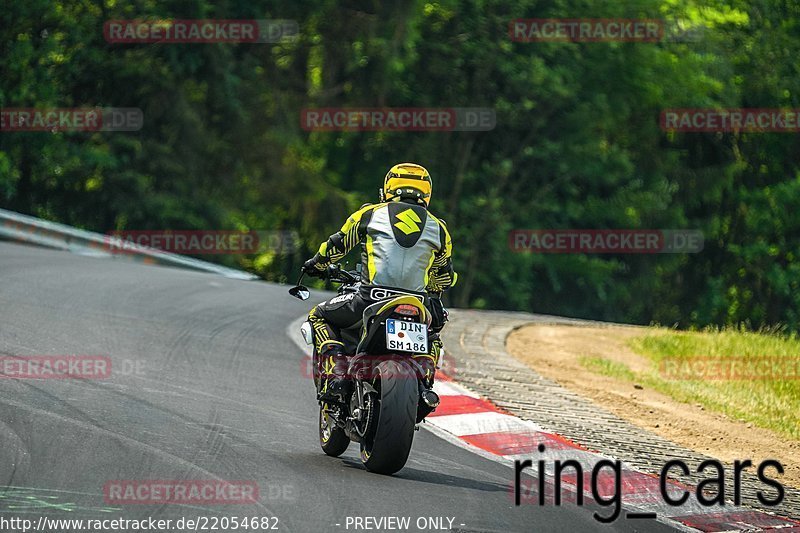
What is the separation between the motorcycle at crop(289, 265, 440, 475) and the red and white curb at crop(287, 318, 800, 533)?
0.81 m

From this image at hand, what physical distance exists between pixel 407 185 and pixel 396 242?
46cm

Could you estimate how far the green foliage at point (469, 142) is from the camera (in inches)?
1302

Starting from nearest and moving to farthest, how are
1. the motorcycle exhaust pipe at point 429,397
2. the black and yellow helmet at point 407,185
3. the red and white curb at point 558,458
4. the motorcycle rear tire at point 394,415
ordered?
the motorcycle rear tire at point 394,415 → the red and white curb at point 558,458 → the motorcycle exhaust pipe at point 429,397 → the black and yellow helmet at point 407,185

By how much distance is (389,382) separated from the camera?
815 cm

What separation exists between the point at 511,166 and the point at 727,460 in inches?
1276

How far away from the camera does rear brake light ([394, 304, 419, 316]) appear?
27.2 feet

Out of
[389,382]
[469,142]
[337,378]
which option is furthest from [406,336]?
[469,142]

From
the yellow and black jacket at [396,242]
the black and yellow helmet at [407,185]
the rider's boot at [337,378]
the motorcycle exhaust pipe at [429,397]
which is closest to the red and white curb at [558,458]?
the motorcycle exhaust pipe at [429,397]

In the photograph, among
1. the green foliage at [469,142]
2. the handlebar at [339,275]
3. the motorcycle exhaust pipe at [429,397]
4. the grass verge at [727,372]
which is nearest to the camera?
the motorcycle exhaust pipe at [429,397]

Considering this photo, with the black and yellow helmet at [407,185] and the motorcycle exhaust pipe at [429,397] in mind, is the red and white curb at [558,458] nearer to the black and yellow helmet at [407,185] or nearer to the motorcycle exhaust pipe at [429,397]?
the motorcycle exhaust pipe at [429,397]

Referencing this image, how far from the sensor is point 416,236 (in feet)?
28.6

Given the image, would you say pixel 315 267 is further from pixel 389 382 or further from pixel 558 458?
pixel 558 458

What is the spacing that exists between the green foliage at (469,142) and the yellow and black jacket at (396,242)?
21.8m

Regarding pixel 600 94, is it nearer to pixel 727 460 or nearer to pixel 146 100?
pixel 146 100
